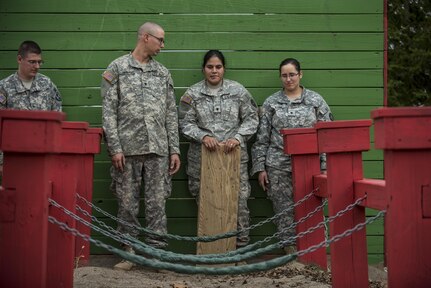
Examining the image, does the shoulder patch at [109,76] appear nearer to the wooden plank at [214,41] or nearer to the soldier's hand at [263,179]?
the wooden plank at [214,41]

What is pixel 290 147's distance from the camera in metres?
6.60

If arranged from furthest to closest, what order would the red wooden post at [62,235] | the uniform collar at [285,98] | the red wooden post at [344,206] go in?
the uniform collar at [285,98]
the red wooden post at [62,235]
the red wooden post at [344,206]

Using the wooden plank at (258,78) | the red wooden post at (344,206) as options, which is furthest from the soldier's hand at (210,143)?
the red wooden post at (344,206)

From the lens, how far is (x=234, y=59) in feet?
26.1

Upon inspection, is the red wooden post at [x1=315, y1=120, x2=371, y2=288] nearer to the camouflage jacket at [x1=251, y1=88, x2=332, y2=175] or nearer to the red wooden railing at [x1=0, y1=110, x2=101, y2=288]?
the red wooden railing at [x1=0, y1=110, x2=101, y2=288]

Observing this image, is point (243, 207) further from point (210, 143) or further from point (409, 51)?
point (409, 51)

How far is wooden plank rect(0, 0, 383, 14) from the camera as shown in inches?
310

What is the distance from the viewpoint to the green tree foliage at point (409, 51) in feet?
53.4

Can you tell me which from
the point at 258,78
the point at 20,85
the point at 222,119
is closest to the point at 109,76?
the point at 20,85

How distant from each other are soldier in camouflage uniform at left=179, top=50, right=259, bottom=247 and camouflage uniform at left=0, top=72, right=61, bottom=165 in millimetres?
1241

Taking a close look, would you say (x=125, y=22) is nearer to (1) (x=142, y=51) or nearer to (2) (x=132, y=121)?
(1) (x=142, y=51)

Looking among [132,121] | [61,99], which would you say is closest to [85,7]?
[61,99]

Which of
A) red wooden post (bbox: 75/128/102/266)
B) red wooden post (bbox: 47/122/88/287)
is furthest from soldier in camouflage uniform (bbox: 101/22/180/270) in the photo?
red wooden post (bbox: 47/122/88/287)

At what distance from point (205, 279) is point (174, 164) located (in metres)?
1.11
